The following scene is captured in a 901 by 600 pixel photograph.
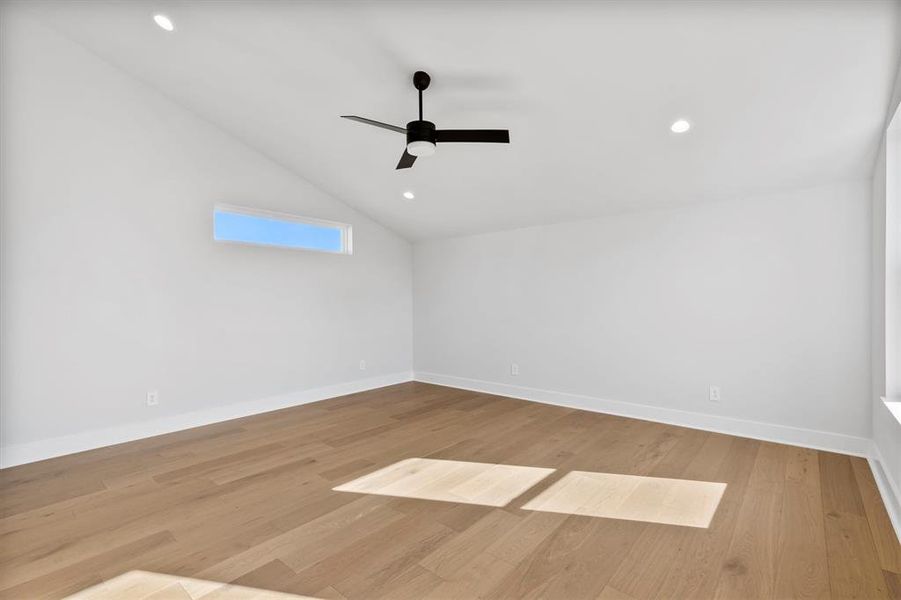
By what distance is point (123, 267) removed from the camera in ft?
11.5

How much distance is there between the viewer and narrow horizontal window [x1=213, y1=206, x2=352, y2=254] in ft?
13.8

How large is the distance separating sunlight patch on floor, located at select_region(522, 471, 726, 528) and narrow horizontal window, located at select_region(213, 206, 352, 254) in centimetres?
382

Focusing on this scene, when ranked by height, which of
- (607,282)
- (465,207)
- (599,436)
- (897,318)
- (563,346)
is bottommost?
(599,436)

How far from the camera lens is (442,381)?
18.9 ft

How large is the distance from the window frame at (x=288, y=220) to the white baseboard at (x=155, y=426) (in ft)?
5.60

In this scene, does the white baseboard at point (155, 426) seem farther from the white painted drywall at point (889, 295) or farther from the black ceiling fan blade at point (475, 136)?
the white painted drywall at point (889, 295)

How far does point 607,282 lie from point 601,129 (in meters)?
1.75

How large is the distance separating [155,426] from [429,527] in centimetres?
301

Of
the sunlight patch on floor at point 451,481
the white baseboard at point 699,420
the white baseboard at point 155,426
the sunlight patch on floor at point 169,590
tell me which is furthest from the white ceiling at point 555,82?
the sunlight patch on floor at point 169,590

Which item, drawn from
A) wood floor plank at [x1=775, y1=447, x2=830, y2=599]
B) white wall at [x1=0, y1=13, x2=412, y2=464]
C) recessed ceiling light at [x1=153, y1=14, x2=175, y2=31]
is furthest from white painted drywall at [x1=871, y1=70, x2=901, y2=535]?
white wall at [x1=0, y1=13, x2=412, y2=464]

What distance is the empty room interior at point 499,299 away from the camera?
1948 mm

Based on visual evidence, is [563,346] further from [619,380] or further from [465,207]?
[465,207]

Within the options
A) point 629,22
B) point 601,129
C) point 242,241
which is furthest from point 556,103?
point 242,241

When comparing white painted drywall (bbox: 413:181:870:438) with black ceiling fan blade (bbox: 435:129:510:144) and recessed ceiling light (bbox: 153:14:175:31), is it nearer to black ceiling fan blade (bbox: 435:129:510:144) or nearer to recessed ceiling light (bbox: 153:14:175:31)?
black ceiling fan blade (bbox: 435:129:510:144)
